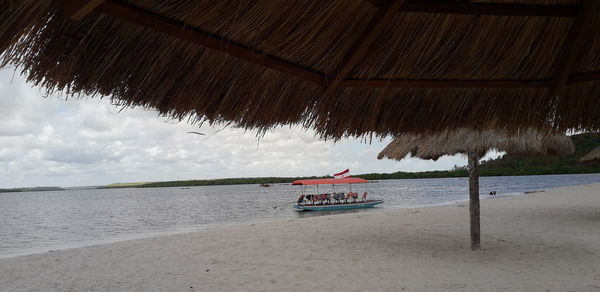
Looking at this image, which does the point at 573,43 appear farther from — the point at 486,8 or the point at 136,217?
the point at 136,217

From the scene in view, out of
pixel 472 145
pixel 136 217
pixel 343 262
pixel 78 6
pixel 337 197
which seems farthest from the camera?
pixel 136 217

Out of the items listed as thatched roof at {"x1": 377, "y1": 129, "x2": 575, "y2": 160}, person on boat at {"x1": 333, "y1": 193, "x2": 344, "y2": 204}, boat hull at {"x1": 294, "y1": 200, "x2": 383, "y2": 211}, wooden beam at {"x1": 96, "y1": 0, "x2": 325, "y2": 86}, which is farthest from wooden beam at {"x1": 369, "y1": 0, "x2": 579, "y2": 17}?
person on boat at {"x1": 333, "y1": 193, "x2": 344, "y2": 204}

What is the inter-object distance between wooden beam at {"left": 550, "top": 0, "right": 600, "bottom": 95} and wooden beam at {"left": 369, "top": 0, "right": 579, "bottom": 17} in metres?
0.07

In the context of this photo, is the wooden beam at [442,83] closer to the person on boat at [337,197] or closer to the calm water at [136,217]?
the calm water at [136,217]

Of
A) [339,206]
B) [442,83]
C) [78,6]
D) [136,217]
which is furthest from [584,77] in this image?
[136,217]

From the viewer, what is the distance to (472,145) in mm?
6250

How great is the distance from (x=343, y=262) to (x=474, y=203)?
1.97 meters

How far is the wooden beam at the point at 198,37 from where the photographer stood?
57.0 inches

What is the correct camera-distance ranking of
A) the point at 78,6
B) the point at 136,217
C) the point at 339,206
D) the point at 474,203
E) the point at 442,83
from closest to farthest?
the point at 78,6
the point at 442,83
the point at 474,203
the point at 339,206
the point at 136,217

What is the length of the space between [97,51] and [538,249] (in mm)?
6276

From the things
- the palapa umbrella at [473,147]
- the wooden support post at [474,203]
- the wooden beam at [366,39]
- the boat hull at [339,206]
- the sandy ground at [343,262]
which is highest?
the wooden beam at [366,39]

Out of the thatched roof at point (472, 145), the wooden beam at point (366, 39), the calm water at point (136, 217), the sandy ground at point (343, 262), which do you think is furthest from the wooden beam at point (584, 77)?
the calm water at point (136, 217)

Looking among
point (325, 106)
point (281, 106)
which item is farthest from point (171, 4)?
point (325, 106)

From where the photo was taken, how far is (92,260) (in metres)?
7.29
